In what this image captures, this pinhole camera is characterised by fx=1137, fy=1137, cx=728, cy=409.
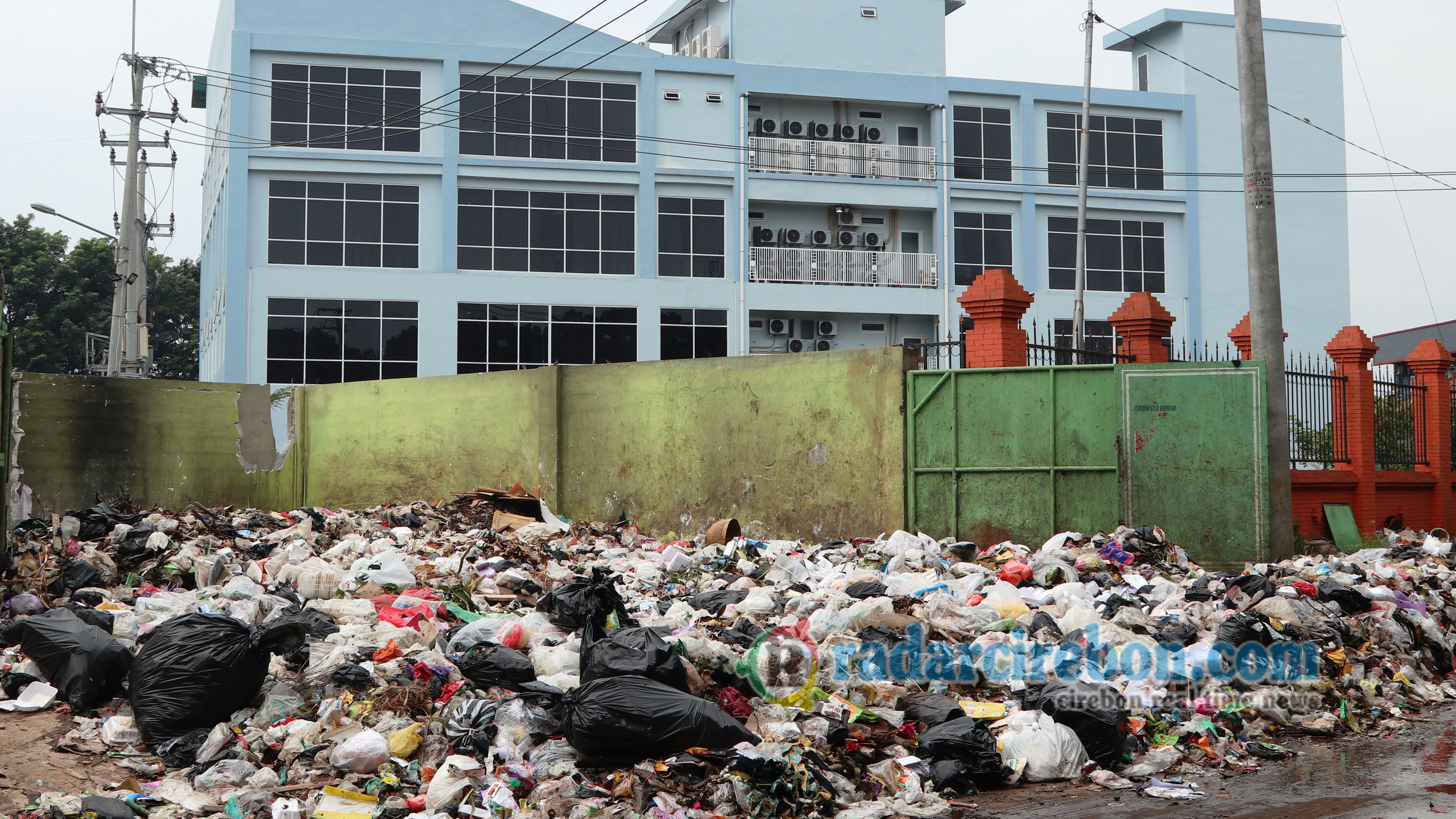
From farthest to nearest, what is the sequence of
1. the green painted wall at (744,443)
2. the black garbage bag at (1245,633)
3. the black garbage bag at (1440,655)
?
the green painted wall at (744,443)
the black garbage bag at (1440,655)
the black garbage bag at (1245,633)

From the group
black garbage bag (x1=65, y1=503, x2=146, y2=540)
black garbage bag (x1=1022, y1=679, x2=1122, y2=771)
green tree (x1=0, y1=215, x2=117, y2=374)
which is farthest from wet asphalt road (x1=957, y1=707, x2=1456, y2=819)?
green tree (x1=0, y1=215, x2=117, y2=374)

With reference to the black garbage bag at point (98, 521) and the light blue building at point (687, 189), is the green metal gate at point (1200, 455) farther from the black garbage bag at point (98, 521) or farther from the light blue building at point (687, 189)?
the light blue building at point (687, 189)

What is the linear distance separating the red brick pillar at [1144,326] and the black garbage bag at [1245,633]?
19.3 ft

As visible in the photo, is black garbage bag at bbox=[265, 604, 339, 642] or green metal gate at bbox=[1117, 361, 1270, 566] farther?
green metal gate at bbox=[1117, 361, 1270, 566]

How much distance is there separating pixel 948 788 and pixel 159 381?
12.4 meters

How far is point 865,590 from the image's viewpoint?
749cm

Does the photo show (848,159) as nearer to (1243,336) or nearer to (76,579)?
(1243,336)

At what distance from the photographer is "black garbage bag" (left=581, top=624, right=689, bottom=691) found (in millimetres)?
4652

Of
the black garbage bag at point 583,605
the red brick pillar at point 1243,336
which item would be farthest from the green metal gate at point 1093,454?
the black garbage bag at point 583,605

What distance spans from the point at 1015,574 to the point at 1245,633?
2306 millimetres

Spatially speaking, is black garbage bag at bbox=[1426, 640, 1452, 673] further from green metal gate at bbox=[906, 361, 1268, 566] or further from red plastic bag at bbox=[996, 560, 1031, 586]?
red plastic bag at bbox=[996, 560, 1031, 586]

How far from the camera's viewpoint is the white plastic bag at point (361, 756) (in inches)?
175

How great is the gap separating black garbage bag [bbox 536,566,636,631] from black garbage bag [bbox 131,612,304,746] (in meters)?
1.45

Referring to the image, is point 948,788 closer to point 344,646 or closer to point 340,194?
point 344,646
